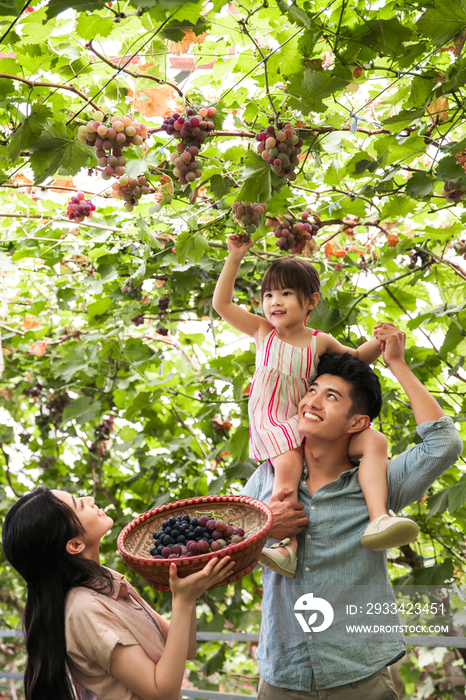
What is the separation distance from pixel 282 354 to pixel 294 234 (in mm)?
430

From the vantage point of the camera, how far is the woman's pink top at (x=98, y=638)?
1.20m

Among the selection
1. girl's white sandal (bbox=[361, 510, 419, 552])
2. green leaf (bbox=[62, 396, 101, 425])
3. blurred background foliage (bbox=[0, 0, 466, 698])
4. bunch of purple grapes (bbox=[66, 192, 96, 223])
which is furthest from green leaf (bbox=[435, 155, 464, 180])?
green leaf (bbox=[62, 396, 101, 425])

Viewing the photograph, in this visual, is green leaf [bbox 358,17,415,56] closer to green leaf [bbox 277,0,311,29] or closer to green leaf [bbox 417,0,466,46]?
green leaf [bbox 417,0,466,46]

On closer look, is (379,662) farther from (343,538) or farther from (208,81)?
(208,81)

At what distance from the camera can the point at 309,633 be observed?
1276mm

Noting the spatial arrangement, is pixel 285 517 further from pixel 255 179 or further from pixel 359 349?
pixel 255 179

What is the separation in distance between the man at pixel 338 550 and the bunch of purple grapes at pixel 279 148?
0.50 m

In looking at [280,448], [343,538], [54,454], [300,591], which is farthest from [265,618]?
[54,454]

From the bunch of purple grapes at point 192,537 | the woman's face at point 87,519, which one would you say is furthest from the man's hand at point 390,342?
the woman's face at point 87,519

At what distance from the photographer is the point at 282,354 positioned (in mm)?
1626

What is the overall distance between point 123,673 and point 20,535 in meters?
0.40

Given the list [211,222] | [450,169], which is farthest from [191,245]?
[450,169]

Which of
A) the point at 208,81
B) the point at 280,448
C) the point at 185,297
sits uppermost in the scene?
the point at 208,81

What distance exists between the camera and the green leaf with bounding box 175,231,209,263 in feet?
5.69
